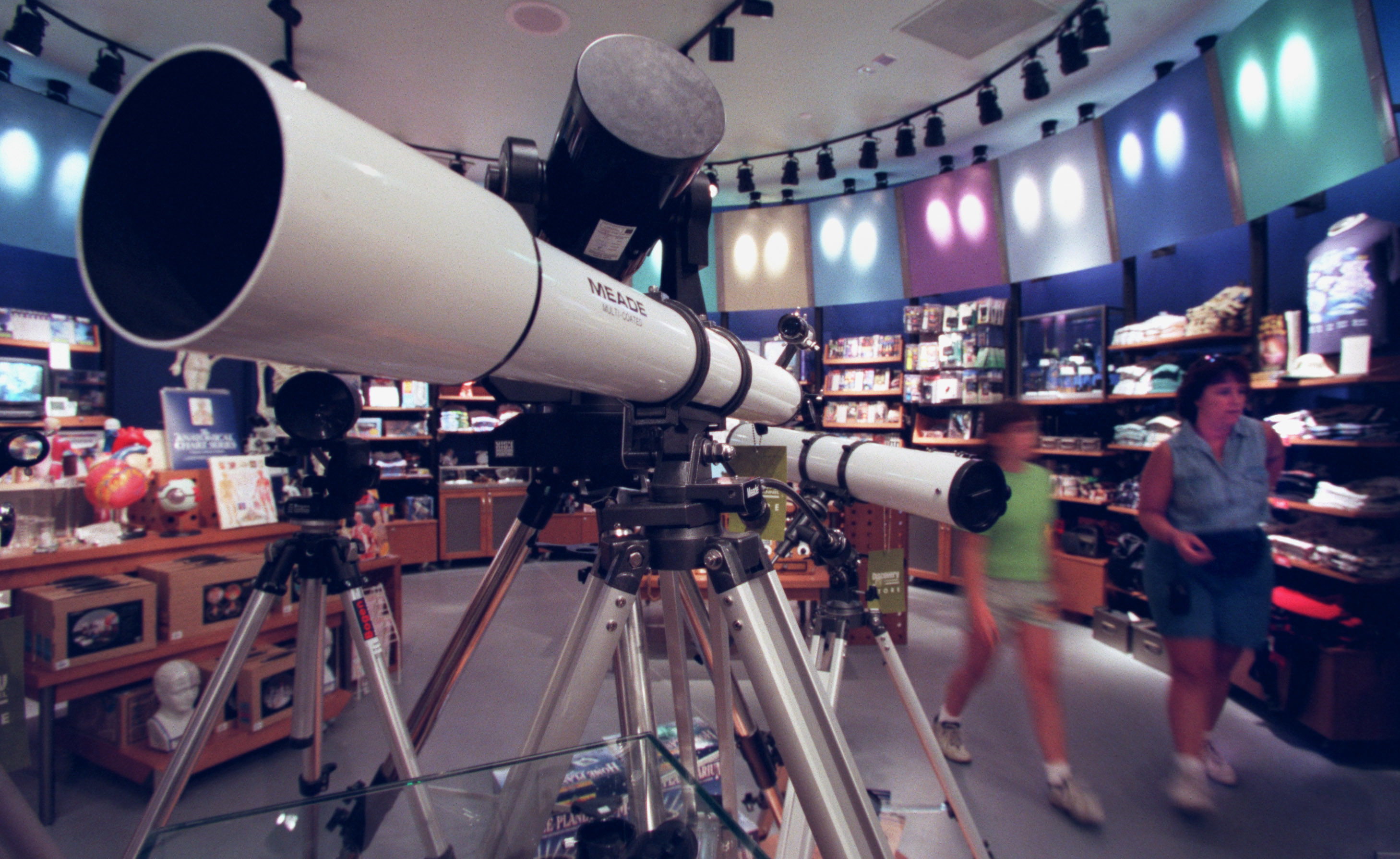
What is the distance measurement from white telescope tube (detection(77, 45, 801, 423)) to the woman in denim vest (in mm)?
2672

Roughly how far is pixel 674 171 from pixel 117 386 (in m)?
6.09

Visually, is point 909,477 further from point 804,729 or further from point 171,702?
point 171,702

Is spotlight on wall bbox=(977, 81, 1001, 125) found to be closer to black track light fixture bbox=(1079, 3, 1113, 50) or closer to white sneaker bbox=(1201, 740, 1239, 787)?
black track light fixture bbox=(1079, 3, 1113, 50)

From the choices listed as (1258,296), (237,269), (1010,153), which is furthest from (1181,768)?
(1010,153)

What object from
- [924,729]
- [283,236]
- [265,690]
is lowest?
[265,690]

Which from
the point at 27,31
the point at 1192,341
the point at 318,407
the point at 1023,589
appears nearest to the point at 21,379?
the point at 27,31

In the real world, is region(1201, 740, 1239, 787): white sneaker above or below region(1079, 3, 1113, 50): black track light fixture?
below

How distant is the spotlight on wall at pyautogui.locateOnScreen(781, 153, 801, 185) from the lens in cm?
556

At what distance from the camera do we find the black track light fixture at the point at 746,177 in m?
5.68

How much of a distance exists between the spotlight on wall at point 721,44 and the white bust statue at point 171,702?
3.87 meters

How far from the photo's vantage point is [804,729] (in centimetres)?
68

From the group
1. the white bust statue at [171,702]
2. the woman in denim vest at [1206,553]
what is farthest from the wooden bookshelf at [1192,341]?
the white bust statue at [171,702]

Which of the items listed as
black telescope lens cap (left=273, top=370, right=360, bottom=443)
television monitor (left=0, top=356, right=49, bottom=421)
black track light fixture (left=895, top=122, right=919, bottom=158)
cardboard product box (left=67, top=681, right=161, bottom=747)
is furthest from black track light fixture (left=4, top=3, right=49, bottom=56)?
black track light fixture (left=895, top=122, right=919, bottom=158)

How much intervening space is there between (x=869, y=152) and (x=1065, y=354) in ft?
7.66
